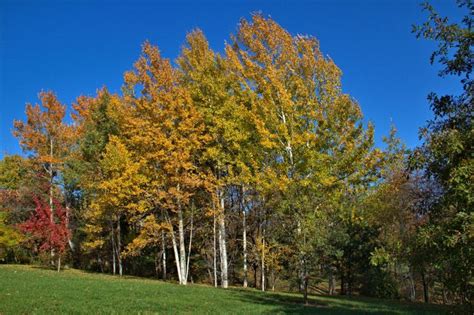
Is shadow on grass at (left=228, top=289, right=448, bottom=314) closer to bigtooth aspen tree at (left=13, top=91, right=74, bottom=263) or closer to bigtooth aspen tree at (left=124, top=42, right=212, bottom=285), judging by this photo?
bigtooth aspen tree at (left=124, top=42, right=212, bottom=285)

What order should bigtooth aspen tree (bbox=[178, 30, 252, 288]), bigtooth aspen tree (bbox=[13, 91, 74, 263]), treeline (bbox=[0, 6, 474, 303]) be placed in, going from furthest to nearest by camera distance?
1. bigtooth aspen tree (bbox=[13, 91, 74, 263])
2. bigtooth aspen tree (bbox=[178, 30, 252, 288])
3. treeline (bbox=[0, 6, 474, 303])

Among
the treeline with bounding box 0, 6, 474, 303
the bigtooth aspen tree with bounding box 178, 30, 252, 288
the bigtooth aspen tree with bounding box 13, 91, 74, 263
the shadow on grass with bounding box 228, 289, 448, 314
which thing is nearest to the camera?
the shadow on grass with bounding box 228, 289, 448, 314

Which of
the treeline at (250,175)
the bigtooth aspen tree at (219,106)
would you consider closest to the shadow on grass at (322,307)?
the treeline at (250,175)

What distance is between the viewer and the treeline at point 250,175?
587 inches

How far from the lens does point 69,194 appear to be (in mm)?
35406

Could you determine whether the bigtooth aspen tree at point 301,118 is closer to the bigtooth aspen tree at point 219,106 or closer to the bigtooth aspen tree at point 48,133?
the bigtooth aspen tree at point 219,106

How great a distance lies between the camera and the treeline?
14.9m

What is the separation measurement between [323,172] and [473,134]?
35.2 ft

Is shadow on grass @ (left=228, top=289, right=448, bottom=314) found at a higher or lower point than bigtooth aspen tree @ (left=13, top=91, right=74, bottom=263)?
lower

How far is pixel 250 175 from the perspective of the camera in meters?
18.1

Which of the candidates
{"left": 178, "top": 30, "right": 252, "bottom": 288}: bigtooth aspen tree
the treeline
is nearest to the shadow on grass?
the treeline

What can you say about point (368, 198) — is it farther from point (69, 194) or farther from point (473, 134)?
point (69, 194)

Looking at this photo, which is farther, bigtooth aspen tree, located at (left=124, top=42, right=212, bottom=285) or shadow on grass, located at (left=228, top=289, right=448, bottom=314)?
bigtooth aspen tree, located at (left=124, top=42, right=212, bottom=285)

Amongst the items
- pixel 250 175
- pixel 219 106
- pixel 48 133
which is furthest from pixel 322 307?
pixel 48 133
